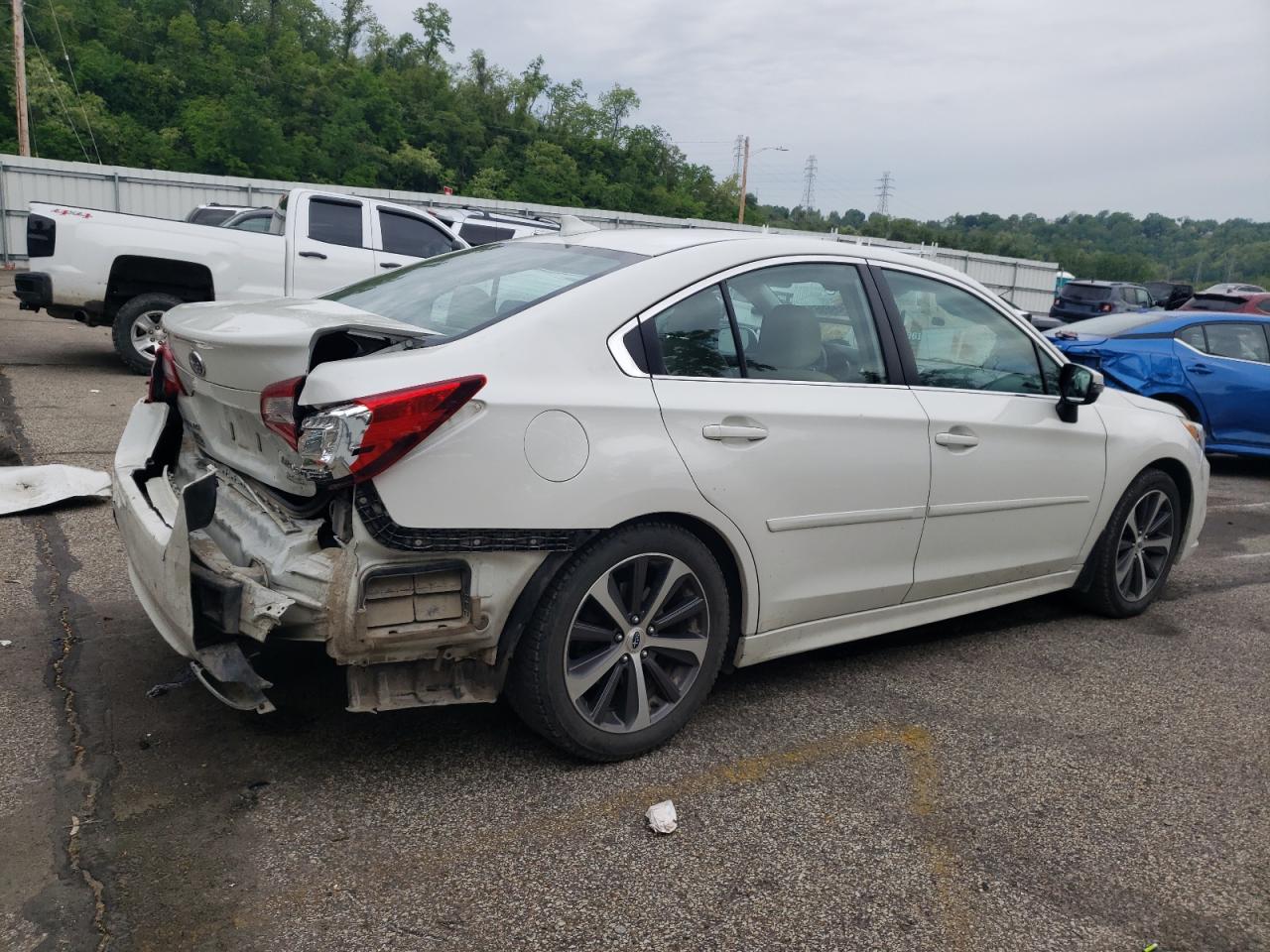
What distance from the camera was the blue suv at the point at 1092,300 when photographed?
23.1m

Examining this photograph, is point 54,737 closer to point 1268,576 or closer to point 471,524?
point 471,524

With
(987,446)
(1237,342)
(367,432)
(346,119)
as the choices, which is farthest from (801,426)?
(346,119)

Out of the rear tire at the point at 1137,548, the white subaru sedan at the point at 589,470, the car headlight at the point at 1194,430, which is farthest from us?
the car headlight at the point at 1194,430

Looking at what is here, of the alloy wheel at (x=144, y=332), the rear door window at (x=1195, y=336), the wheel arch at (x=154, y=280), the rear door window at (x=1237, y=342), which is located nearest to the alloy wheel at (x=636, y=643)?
the rear door window at (x=1195, y=336)

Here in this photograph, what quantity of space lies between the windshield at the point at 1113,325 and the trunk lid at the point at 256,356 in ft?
Result: 27.0

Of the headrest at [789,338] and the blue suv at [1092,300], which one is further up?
the blue suv at [1092,300]

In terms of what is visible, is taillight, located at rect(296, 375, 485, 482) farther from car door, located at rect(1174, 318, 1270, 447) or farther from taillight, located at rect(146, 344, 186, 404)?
car door, located at rect(1174, 318, 1270, 447)

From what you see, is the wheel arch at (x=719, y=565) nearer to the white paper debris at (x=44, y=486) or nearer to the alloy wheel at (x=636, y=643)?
the alloy wheel at (x=636, y=643)

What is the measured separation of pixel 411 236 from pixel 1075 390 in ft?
26.7

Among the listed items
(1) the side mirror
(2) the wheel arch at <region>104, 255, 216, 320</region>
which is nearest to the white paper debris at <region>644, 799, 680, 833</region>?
(1) the side mirror

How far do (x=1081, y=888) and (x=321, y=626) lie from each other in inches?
83.2

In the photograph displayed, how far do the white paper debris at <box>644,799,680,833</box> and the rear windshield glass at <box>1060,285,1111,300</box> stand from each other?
23.1m

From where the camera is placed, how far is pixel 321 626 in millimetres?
2766

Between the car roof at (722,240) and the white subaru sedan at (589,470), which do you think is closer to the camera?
the white subaru sedan at (589,470)
